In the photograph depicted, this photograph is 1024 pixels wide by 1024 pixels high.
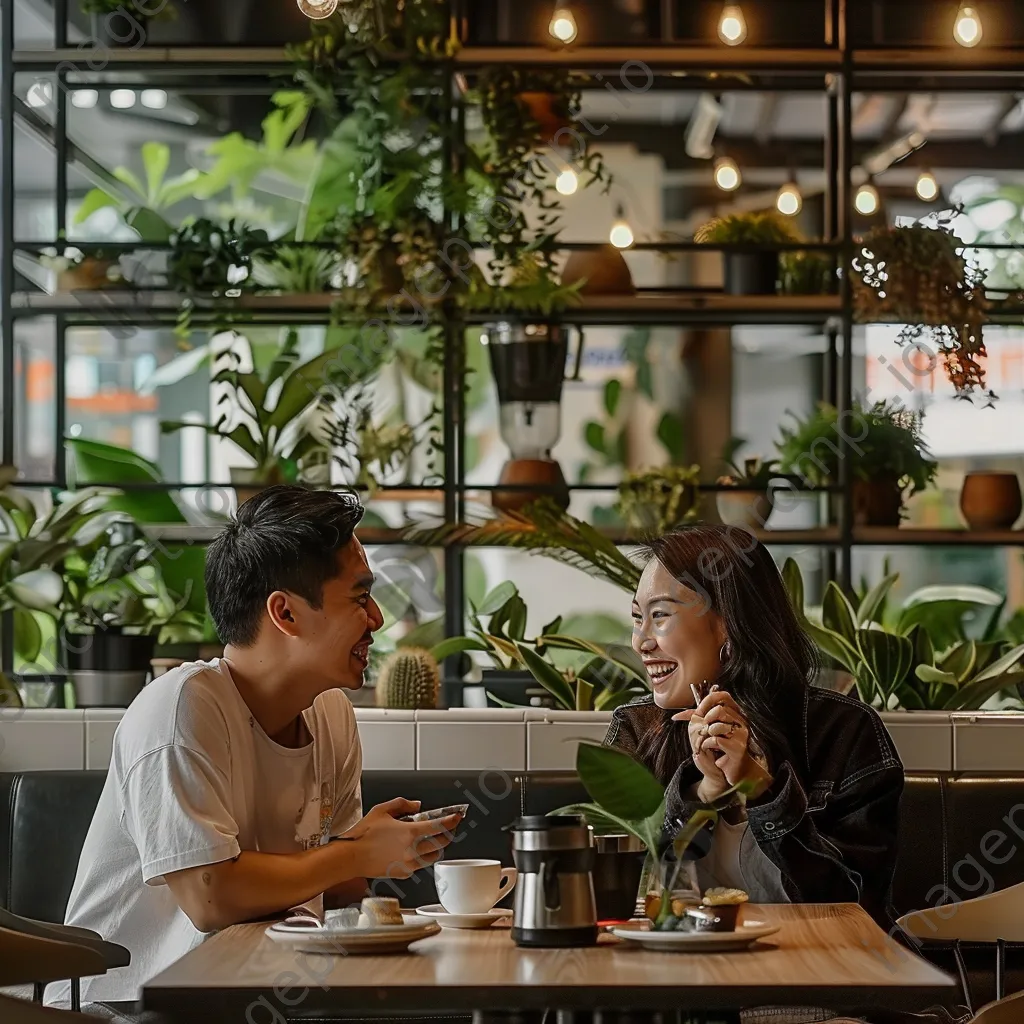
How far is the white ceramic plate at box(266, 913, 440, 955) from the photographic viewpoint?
5.08 feet

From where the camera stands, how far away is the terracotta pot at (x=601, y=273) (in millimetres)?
3818

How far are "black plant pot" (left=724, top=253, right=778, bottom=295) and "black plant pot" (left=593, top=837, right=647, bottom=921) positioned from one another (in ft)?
7.76

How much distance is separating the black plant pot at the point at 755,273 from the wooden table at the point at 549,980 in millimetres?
2484

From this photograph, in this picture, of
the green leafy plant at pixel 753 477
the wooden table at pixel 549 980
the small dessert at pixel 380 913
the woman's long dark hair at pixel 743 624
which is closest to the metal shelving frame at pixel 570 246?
the green leafy plant at pixel 753 477

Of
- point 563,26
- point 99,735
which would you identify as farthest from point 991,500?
point 99,735

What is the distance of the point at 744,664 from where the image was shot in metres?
2.22

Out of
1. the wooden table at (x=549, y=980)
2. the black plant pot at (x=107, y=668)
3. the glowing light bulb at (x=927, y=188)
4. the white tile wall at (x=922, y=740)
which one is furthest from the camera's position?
the glowing light bulb at (x=927, y=188)

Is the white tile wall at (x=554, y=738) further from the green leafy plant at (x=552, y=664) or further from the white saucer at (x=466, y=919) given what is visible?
the white saucer at (x=466, y=919)

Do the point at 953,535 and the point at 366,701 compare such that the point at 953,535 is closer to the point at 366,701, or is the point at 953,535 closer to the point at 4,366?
the point at 366,701

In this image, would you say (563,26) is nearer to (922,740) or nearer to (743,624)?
(922,740)

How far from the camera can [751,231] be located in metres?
3.88

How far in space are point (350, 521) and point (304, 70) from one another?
2039 mm

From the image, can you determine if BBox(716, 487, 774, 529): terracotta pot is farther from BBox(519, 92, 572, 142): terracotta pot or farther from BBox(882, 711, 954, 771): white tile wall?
BBox(519, 92, 572, 142): terracotta pot

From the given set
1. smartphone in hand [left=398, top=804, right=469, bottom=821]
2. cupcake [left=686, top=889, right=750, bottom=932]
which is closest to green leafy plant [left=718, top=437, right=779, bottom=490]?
smartphone in hand [left=398, top=804, right=469, bottom=821]
